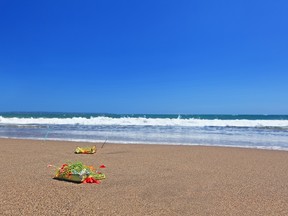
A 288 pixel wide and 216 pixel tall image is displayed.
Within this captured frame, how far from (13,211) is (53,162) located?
3.77 meters

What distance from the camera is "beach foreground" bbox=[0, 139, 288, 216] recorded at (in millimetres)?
4062

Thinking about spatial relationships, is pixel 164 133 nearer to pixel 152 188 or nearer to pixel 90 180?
pixel 90 180

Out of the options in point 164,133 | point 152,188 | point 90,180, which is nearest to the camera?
point 152,188

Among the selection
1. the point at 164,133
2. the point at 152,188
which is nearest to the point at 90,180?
the point at 152,188

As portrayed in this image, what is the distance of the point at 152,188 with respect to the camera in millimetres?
5129

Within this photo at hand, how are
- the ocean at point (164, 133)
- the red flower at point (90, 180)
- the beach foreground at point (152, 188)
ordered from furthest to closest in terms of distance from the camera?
the ocean at point (164, 133)
the red flower at point (90, 180)
the beach foreground at point (152, 188)

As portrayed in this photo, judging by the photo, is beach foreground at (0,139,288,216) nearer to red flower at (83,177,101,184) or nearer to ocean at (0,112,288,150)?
red flower at (83,177,101,184)

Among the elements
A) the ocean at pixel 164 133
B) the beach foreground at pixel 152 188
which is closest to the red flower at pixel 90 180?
the beach foreground at pixel 152 188

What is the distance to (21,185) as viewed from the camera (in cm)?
500

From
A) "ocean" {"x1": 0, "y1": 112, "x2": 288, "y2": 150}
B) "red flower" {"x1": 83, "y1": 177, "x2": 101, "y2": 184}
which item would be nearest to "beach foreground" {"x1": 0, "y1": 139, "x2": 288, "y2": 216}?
"red flower" {"x1": 83, "y1": 177, "x2": 101, "y2": 184}

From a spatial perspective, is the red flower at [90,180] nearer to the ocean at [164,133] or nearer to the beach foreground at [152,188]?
the beach foreground at [152,188]

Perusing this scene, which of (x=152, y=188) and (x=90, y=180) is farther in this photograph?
(x=90, y=180)

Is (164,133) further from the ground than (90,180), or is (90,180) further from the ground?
(164,133)

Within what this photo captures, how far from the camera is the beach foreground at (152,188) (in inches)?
160
